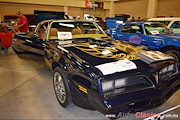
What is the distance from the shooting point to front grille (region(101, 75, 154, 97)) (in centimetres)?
183

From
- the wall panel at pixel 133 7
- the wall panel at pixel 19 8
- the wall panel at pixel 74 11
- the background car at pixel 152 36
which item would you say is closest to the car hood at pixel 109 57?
the background car at pixel 152 36

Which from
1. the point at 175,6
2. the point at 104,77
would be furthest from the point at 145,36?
the point at 175,6

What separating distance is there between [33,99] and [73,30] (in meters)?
1.63

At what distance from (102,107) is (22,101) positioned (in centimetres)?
170

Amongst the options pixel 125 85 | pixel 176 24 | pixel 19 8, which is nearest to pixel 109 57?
pixel 125 85

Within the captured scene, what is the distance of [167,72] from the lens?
2330 millimetres

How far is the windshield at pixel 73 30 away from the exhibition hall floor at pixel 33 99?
0.73m

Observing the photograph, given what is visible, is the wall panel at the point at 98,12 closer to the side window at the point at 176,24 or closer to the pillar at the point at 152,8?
the pillar at the point at 152,8

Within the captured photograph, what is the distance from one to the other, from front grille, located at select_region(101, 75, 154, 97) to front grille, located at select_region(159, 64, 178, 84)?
10.0 inches

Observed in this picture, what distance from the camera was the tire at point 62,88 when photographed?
228 centimetres

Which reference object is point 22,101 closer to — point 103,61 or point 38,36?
point 38,36

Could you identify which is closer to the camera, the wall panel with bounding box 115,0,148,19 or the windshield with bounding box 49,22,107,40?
the windshield with bounding box 49,22,107,40

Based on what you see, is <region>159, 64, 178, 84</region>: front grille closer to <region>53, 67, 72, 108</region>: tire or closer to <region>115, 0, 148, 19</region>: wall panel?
<region>53, 67, 72, 108</region>: tire

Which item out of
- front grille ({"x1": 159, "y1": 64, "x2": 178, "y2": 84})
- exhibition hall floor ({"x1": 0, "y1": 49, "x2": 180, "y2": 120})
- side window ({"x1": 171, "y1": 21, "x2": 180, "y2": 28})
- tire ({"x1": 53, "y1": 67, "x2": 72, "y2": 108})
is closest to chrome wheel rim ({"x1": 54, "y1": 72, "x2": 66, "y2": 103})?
tire ({"x1": 53, "y1": 67, "x2": 72, "y2": 108})
